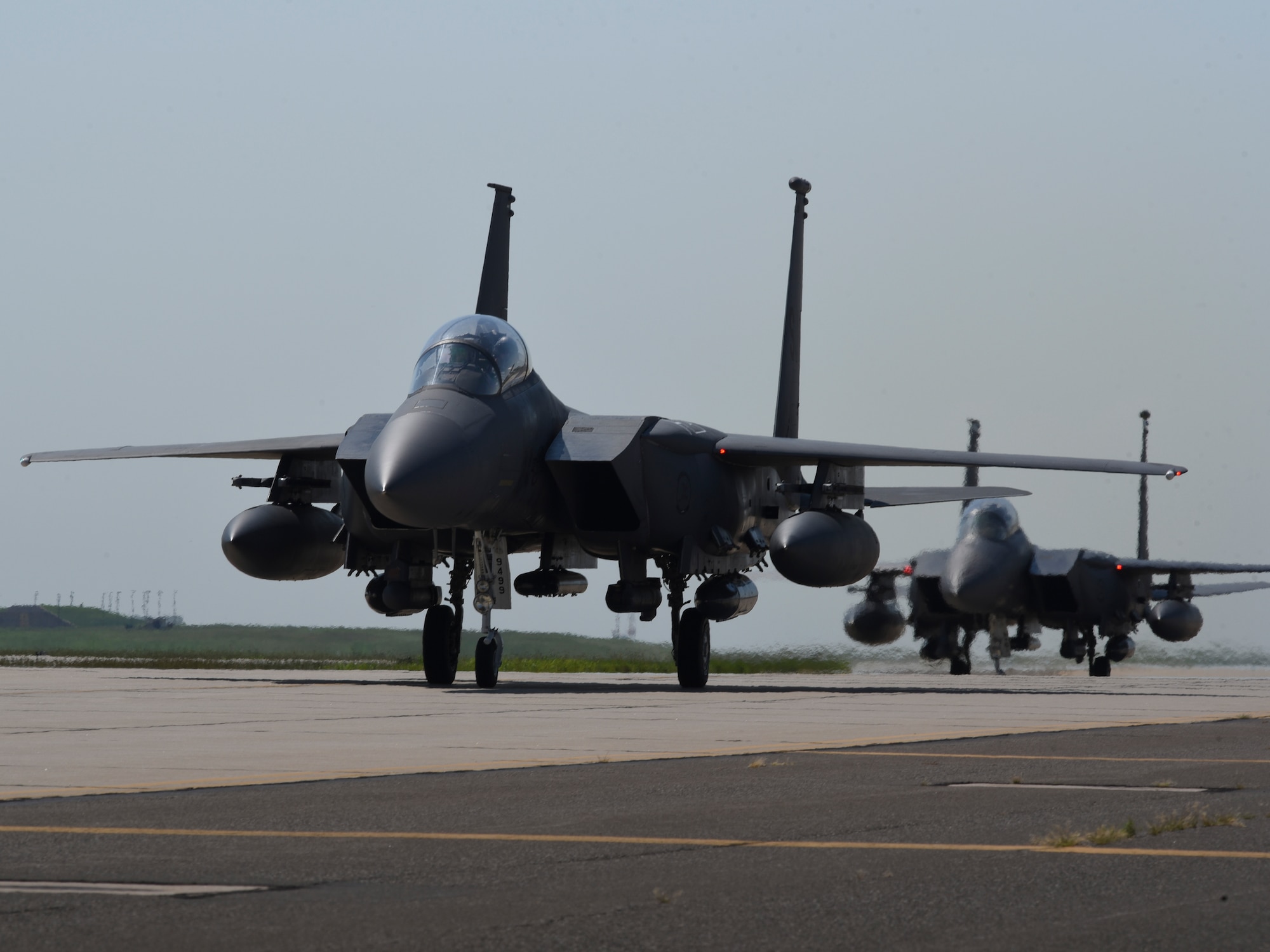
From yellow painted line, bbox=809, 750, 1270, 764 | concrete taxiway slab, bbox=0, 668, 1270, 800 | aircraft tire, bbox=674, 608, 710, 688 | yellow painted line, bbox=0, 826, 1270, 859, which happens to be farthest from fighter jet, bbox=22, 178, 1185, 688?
yellow painted line, bbox=0, 826, 1270, 859

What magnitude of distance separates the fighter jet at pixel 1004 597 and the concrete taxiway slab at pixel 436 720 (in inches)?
457

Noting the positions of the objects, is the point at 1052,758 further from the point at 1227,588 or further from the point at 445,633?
the point at 1227,588

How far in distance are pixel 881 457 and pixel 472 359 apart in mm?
5802

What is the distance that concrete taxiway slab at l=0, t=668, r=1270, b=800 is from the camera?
10406mm

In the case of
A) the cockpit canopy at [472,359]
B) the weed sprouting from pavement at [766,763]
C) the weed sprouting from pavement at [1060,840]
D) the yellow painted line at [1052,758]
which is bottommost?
the weed sprouting from pavement at [1060,840]

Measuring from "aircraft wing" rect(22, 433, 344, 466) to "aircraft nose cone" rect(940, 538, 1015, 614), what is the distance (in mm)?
17281

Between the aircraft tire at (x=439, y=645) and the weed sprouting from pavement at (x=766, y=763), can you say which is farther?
the aircraft tire at (x=439, y=645)

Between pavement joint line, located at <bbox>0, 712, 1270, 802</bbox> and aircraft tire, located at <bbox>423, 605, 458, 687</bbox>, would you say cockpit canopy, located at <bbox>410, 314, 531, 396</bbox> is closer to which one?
aircraft tire, located at <bbox>423, 605, 458, 687</bbox>

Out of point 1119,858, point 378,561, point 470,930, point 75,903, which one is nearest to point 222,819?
point 75,903

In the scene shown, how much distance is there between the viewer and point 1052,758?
1138 centimetres

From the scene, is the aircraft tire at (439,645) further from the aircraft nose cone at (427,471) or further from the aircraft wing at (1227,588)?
the aircraft wing at (1227,588)

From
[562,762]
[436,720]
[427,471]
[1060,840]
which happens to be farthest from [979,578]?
[1060,840]

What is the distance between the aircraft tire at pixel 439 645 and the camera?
22.7m

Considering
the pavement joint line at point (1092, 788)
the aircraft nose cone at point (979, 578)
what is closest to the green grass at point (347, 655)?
the aircraft nose cone at point (979, 578)
